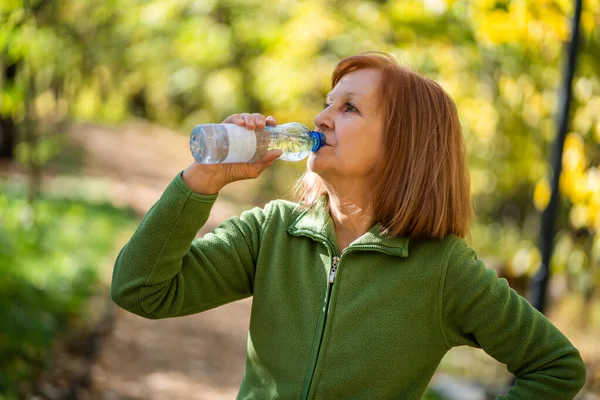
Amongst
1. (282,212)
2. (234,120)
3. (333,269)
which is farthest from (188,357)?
(234,120)

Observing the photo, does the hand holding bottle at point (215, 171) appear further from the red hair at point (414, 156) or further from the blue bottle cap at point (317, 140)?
the red hair at point (414, 156)


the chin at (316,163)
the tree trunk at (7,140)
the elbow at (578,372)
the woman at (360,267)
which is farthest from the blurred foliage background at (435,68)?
the tree trunk at (7,140)

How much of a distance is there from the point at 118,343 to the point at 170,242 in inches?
193

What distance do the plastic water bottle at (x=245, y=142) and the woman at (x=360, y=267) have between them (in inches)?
1.1

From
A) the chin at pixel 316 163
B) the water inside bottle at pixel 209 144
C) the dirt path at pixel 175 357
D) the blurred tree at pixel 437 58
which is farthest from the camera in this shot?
the dirt path at pixel 175 357

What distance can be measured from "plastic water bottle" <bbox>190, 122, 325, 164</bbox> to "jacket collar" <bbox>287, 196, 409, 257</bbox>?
171mm

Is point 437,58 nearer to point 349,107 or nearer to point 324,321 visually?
point 349,107

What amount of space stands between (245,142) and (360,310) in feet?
1.73

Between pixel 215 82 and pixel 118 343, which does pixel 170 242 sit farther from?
pixel 215 82

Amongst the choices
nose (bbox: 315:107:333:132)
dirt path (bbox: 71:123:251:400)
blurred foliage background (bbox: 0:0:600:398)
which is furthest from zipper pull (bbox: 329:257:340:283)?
dirt path (bbox: 71:123:251:400)

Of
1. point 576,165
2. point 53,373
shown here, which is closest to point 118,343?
point 53,373

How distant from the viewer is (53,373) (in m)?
4.89

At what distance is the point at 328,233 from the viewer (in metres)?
2.16

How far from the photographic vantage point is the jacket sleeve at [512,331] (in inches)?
79.6
